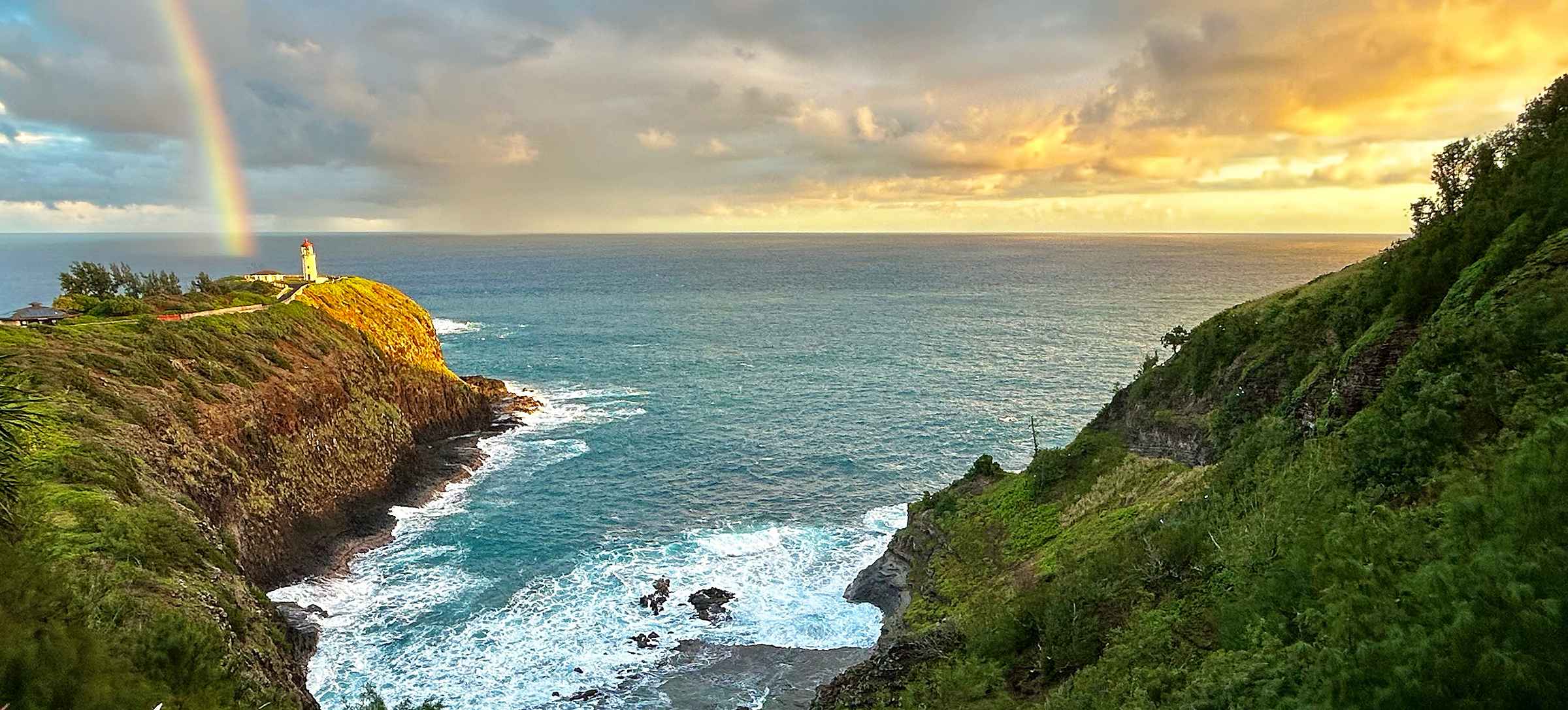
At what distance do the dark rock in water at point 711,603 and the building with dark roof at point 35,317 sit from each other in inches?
2044

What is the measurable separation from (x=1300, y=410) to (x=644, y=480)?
4523cm

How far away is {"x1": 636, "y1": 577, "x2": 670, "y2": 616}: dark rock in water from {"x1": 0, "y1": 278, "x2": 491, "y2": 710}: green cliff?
16.6 m

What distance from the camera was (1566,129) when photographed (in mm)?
21453

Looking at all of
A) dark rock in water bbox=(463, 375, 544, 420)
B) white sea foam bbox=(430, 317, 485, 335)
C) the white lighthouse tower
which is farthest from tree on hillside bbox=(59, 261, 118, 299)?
white sea foam bbox=(430, 317, 485, 335)

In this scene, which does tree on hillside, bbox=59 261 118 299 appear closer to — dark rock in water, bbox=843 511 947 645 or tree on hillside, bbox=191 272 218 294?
tree on hillside, bbox=191 272 218 294

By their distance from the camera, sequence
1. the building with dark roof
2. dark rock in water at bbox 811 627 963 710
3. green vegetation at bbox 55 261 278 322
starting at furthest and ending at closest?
green vegetation at bbox 55 261 278 322 < the building with dark roof < dark rock in water at bbox 811 627 963 710

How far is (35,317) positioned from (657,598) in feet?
168

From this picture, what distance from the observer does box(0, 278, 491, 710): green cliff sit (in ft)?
63.4

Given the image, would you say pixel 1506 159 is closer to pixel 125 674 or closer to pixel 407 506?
pixel 125 674

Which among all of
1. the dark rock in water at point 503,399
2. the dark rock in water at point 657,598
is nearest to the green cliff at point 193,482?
the dark rock in water at point 503,399

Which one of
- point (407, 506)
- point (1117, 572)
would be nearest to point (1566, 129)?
point (1117, 572)

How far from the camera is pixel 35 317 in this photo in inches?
2094

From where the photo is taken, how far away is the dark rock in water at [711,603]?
40156 mm

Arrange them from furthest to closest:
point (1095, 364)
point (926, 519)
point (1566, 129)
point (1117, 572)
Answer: point (1095, 364) → point (926, 519) → point (1117, 572) → point (1566, 129)
